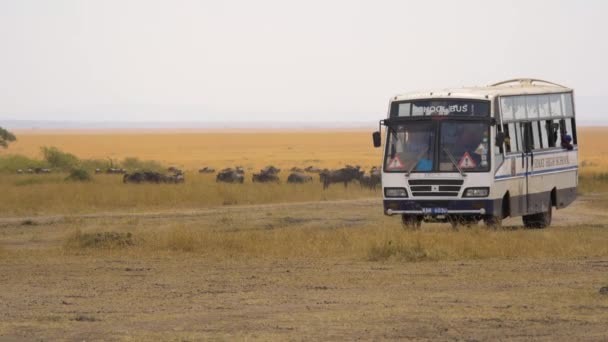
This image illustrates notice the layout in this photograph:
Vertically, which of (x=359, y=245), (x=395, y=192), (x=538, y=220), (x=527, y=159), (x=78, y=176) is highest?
(x=527, y=159)

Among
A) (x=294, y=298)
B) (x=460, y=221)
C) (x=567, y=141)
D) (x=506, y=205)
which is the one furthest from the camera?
(x=567, y=141)

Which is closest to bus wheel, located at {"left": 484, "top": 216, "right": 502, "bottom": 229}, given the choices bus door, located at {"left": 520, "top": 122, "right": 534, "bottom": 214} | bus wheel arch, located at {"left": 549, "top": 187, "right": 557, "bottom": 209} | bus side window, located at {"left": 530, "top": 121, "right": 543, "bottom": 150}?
bus door, located at {"left": 520, "top": 122, "right": 534, "bottom": 214}

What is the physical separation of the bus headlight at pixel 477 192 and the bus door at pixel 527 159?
2150 millimetres

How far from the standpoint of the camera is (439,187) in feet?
86.8

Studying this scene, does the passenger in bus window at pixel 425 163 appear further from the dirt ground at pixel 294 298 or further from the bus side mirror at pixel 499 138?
the dirt ground at pixel 294 298

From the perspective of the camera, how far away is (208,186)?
45.3 metres

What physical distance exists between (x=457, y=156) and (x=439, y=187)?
2.44ft

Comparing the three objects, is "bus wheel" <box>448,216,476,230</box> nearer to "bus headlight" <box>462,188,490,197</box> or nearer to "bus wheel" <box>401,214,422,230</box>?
"bus headlight" <box>462,188,490,197</box>

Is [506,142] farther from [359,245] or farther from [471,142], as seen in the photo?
[359,245]

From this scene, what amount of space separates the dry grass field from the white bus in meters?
1.27

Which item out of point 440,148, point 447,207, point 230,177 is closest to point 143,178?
point 230,177

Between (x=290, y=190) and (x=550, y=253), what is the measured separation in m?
24.4

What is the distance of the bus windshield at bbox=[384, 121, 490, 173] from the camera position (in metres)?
26.6

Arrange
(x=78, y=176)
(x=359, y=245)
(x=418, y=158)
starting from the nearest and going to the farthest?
(x=359, y=245)
(x=418, y=158)
(x=78, y=176)
